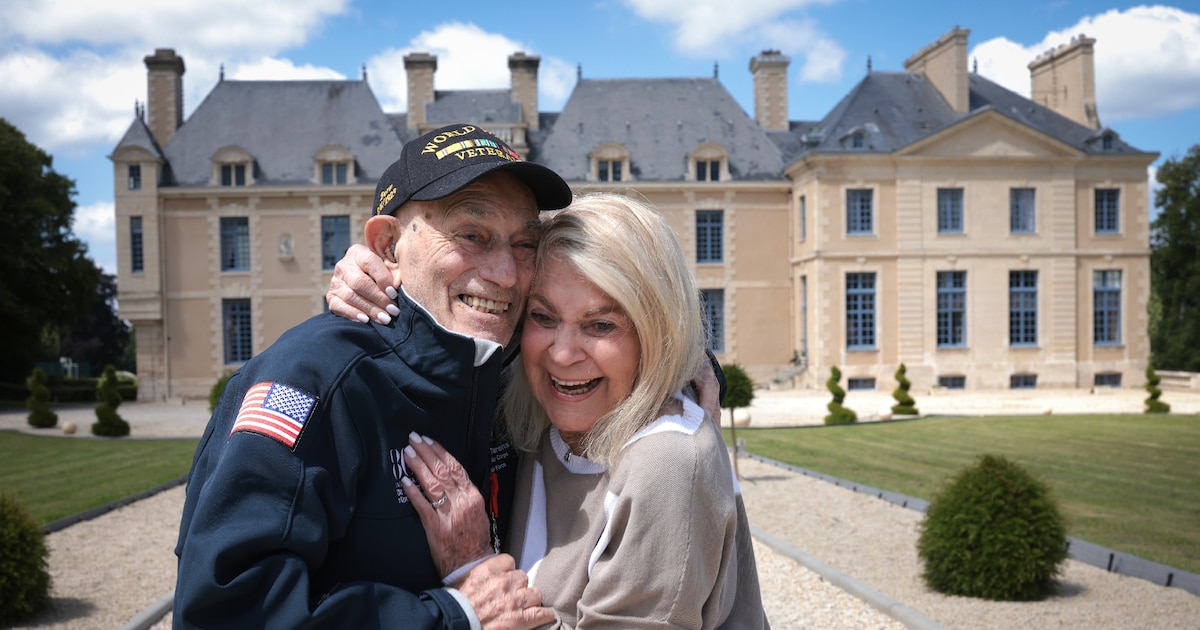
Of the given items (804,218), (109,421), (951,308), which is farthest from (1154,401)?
(109,421)

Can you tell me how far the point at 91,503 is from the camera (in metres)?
10.0

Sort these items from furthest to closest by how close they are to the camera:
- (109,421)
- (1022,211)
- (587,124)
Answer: (587,124)
(1022,211)
(109,421)

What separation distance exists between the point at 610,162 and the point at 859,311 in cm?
914

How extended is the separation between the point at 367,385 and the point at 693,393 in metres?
0.80

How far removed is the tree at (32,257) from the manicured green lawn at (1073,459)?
2361cm

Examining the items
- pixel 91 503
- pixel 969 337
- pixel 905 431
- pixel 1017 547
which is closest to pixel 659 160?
pixel 969 337

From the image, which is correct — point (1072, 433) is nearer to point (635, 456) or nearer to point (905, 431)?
point (905, 431)

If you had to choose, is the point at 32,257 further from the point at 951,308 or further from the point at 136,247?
the point at 951,308

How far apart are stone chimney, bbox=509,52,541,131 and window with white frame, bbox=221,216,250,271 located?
9.80 m

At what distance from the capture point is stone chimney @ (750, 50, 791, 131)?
32281mm

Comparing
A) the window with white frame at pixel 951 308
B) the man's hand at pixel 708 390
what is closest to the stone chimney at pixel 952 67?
the window with white frame at pixel 951 308

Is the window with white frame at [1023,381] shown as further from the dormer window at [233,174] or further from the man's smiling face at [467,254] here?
the man's smiling face at [467,254]

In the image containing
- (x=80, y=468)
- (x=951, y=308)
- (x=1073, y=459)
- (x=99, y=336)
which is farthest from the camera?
(x=99, y=336)

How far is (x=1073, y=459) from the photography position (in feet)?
40.2
